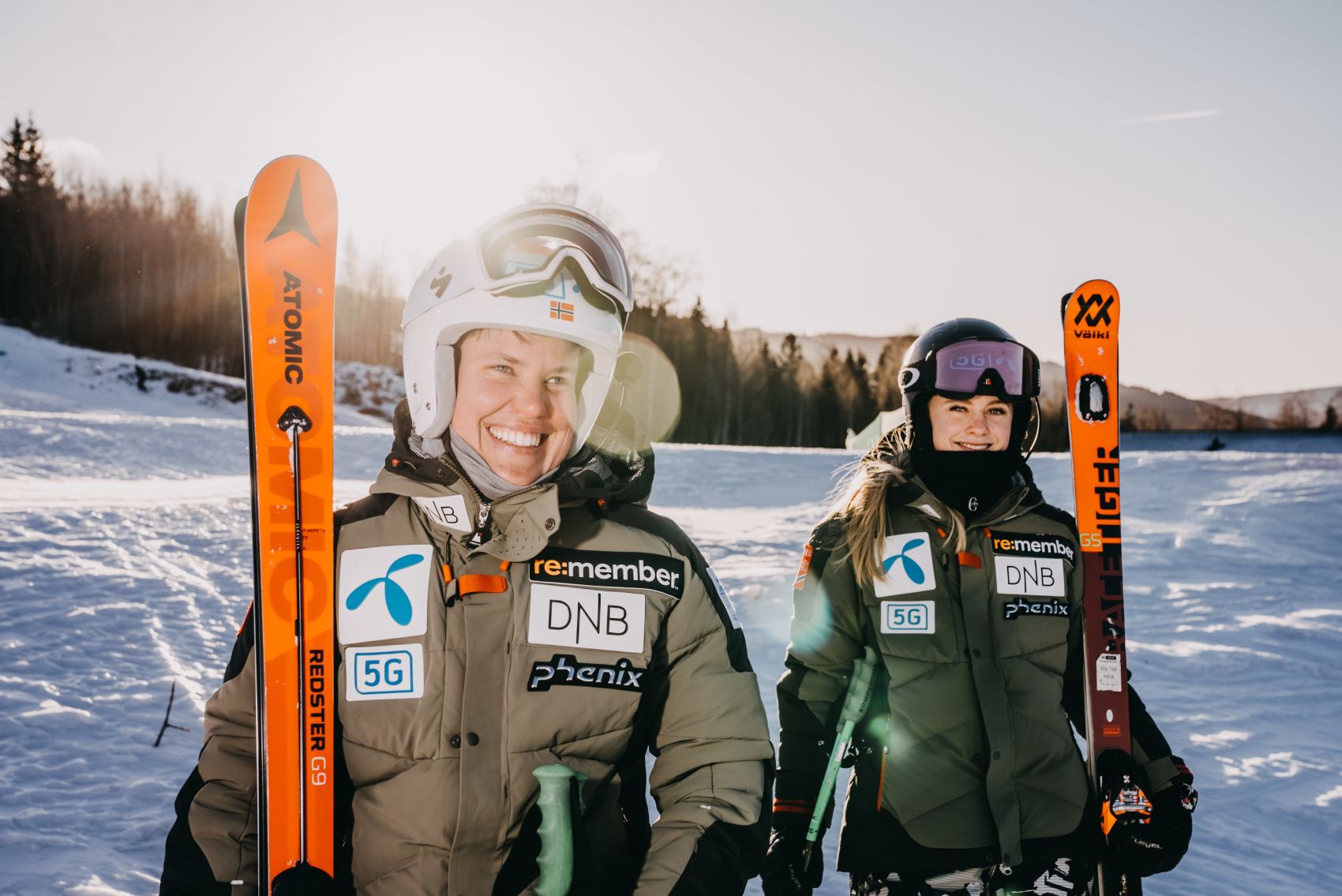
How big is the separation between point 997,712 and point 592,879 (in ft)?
4.13

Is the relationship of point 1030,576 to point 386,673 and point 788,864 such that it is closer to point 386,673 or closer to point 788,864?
point 788,864

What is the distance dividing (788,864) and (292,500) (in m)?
1.69

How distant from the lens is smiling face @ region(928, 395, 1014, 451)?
266cm

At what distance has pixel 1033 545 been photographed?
2.51m

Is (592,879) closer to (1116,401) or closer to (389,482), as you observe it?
(389,482)

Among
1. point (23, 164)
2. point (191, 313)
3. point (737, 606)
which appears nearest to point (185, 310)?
point (191, 313)

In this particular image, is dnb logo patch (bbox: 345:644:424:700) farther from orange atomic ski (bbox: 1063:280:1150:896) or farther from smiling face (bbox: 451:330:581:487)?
orange atomic ski (bbox: 1063:280:1150:896)

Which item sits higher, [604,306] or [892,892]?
[604,306]

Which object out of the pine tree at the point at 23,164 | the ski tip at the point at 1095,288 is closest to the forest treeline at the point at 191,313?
the pine tree at the point at 23,164

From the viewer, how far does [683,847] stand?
1708 millimetres

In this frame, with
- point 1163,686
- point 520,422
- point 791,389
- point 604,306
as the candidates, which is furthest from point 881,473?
point 791,389

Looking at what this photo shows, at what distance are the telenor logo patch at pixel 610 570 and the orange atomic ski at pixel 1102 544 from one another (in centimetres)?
157

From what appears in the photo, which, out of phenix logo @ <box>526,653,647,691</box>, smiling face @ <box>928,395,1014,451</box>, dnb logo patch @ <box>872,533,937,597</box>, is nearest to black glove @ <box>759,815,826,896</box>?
dnb logo patch @ <box>872,533,937,597</box>

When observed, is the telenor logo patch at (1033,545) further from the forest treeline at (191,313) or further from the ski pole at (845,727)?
the forest treeline at (191,313)
